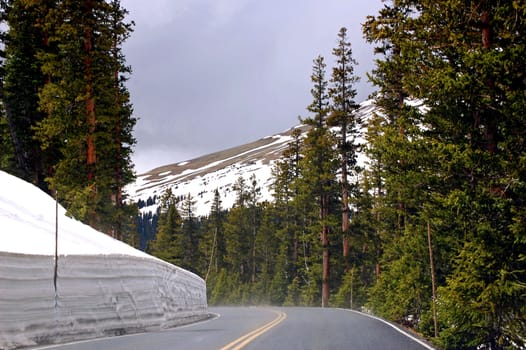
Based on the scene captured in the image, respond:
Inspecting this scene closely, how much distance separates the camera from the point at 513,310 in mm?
12055

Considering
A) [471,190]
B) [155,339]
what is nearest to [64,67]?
[155,339]

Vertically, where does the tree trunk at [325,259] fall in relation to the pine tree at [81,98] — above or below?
below

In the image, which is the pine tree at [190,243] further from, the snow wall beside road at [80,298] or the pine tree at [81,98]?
the snow wall beside road at [80,298]

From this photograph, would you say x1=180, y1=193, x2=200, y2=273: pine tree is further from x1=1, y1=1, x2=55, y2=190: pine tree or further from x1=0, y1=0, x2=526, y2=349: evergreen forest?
x1=1, y1=1, x2=55, y2=190: pine tree

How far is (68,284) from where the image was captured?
39.2 ft

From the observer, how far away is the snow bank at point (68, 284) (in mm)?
10227

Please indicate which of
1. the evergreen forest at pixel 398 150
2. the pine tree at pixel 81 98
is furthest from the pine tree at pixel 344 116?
the pine tree at pixel 81 98

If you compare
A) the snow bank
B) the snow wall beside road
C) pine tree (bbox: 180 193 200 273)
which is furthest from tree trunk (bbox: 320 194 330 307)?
pine tree (bbox: 180 193 200 273)

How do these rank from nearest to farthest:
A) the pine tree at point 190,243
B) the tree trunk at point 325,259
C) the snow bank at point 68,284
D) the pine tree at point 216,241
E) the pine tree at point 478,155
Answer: the snow bank at point 68,284 → the pine tree at point 478,155 → the tree trunk at point 325,259 → the pine tree at point 190,243 → the pine tree at point 216,241

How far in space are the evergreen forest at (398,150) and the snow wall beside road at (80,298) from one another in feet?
26.0

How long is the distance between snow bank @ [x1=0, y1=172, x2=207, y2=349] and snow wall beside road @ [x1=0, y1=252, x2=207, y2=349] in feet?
0.06

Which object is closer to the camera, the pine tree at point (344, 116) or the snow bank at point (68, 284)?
the snow bank at point (68, 284)

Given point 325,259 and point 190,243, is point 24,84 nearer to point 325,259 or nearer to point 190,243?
point 325,259

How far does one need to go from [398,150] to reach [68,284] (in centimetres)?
942
